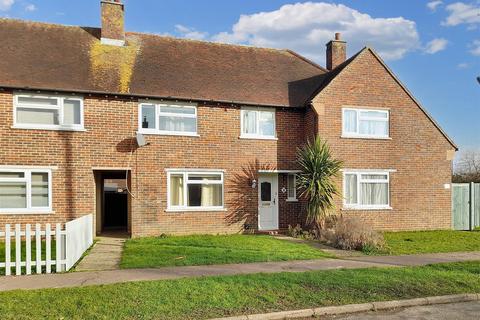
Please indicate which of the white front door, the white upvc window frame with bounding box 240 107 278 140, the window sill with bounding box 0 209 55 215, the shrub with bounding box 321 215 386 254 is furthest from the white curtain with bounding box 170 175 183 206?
the shrub with bounding box 321 215 386 254

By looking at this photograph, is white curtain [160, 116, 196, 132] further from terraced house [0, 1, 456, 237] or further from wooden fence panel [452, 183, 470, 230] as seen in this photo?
wooden fence panel [452, 183, 470, 230]

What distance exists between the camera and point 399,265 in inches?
360

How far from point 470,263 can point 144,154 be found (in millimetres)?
10246

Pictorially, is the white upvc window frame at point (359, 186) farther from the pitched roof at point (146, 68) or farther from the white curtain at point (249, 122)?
the white curtain at point (249, 122)

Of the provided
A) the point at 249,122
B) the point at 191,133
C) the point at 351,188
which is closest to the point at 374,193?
the point at 351,188

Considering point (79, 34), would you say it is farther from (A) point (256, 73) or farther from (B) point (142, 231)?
(B) point (142, 231)

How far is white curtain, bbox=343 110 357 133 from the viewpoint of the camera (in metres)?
15.7

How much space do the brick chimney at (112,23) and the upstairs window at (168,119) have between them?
146 inches

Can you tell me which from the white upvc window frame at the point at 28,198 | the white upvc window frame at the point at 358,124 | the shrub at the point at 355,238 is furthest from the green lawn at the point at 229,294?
the white upvc window frame at the point at 358,124

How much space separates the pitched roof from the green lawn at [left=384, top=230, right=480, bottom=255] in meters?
6.25

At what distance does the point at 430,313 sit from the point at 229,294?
10.3 ft

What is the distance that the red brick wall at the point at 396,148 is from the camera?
51.0ft

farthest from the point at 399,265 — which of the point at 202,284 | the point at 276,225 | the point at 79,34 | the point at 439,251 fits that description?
the point at 79,34

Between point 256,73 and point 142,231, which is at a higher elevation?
point 256,73
